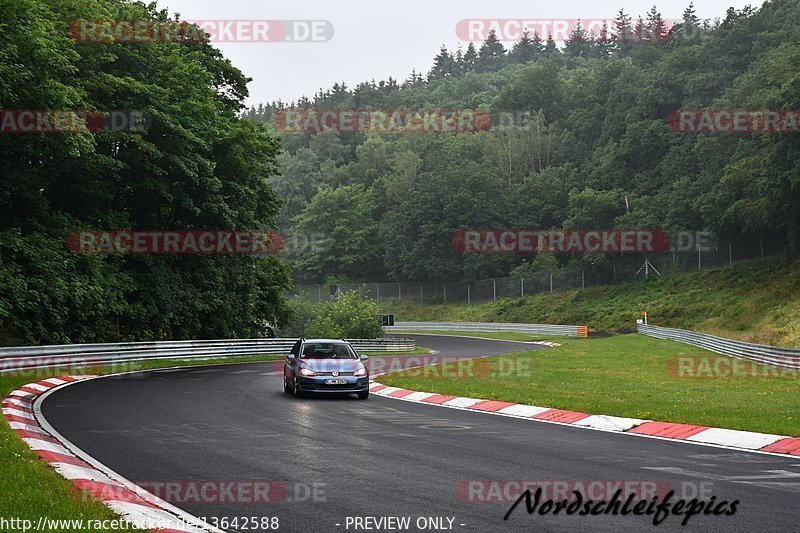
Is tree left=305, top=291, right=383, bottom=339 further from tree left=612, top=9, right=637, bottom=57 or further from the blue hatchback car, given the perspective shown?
tree left=612, top=9, right=637, bottom=57

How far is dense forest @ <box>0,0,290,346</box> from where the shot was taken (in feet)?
102

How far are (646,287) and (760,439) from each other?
66976 mm

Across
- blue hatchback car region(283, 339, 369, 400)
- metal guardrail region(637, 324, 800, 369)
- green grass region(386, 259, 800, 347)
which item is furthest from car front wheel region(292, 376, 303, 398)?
green grass region(386, 259, 800, 347)

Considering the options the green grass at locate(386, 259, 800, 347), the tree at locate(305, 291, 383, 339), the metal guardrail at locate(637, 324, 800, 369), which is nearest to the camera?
the metal guardrail at locate(637, 324, 800, 369)

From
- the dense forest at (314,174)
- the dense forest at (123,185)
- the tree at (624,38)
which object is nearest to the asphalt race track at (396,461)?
the dense forest at (123,185)

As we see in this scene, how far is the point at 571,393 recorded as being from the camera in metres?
21.0

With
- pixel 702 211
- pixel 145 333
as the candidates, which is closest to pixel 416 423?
pixel 145 333

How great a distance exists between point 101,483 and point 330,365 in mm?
12538

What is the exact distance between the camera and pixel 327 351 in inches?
885

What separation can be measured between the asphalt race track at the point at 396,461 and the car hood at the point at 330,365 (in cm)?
239

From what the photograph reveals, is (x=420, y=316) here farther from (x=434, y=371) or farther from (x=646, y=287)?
(x=434, y=371)

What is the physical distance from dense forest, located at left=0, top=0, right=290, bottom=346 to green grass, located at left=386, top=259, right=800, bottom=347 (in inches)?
1101

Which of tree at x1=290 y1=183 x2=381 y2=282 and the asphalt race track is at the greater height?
tree at x1=290 y1=183 x2=381 y2=282

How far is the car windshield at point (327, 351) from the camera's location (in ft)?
72.8
